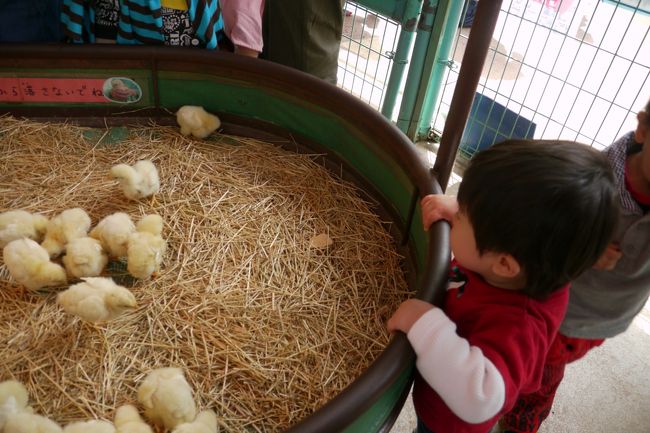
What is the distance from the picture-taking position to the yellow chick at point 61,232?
4.62ft

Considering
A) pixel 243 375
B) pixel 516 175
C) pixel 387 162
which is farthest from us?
pixel 387 162

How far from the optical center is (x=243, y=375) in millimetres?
1246

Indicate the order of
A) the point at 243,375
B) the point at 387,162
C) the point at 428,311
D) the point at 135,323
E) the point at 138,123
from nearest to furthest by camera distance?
1. the point at 428,311
2. the point at 243,375
3. the point at 135,323
4. the point at 387,162
5. the point at 138,123

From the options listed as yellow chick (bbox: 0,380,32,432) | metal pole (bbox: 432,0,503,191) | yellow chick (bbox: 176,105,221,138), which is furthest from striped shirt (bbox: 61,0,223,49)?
yellow chick (bbox: 0,380,32,432)

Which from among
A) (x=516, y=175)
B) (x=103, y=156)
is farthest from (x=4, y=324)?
(x=516, y=175)

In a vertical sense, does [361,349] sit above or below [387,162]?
below

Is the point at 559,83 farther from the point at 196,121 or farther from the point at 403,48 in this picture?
the point at 196,121

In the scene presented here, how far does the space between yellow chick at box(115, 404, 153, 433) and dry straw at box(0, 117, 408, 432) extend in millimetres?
63

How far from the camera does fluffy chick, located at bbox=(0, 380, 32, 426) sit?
3.36 ft

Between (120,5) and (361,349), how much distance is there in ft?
4.49

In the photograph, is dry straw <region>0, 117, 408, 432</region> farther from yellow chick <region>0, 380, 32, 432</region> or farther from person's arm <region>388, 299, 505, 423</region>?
person's arm <region>388, 299, 505, 423</region>

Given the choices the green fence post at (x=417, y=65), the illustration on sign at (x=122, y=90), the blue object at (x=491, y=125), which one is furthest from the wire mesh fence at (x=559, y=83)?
the illustration on sign at (x=122, y=90)

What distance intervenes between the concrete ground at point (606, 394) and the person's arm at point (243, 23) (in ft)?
4.39

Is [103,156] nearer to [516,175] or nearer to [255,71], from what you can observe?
[255,71]
